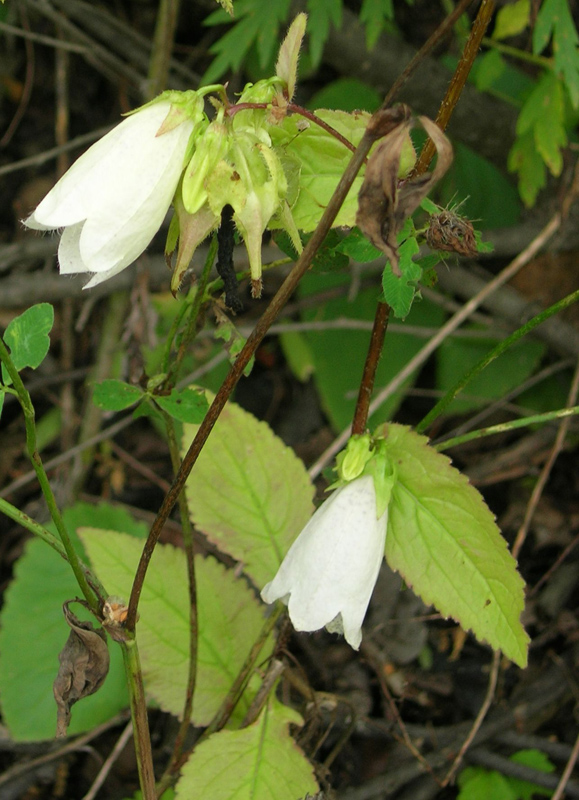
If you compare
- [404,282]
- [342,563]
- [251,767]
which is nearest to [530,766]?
[251,767]

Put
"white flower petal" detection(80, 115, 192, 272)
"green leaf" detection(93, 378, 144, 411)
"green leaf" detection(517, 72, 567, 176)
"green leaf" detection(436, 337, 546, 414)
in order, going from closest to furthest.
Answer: "white flower petal" detection(80, 115, 192, 272) → "green leaf" detection(93, 378, 144, 411) → "green leaf" detection(517, 72, 567, 176) → "green leaf" detection(436, 337, 546, 414)

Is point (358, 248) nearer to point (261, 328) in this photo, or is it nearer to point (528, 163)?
point (261, 328)

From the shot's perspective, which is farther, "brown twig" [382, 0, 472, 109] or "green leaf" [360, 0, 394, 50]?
"green leaf" [360, 0, 394, 50]

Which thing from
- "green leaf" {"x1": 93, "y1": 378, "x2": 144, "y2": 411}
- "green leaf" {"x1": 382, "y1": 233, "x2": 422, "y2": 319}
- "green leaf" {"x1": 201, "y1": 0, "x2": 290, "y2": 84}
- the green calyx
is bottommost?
"green leaf" {"x1": 93, "y1": 378, "x2": 144, "y2": 411}

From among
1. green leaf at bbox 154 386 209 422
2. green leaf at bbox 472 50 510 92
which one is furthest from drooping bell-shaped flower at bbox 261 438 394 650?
green leaf at bbox 472 50 510 92

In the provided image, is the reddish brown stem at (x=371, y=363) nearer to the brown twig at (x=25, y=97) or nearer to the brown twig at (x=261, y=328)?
the brown twig at (x=261, y=328)

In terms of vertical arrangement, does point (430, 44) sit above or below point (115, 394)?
above

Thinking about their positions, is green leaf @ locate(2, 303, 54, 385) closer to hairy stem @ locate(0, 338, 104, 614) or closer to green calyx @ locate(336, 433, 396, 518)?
hairy stem @ locate(0, 338, 104, 614)
